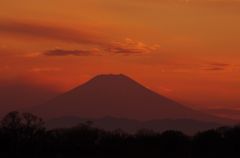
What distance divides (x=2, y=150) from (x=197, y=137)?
17686 mm

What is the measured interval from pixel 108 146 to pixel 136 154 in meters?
4.59

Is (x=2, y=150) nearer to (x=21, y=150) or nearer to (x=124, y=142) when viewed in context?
(x=21, y=150)

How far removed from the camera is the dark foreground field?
68938 millimetres

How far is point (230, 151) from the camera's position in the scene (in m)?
70.6

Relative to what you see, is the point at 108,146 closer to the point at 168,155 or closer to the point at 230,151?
the point at 168,155

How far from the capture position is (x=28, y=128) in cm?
7488

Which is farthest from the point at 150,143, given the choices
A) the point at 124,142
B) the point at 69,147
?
the point at 69,147

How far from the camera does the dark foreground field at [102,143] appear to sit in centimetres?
6894

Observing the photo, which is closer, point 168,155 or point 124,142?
point 168,155

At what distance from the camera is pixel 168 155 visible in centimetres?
7006

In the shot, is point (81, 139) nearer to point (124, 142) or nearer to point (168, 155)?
point (124, 142)

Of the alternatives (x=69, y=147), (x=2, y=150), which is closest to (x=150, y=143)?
(x=69, y=147)

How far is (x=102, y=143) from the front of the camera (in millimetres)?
74000

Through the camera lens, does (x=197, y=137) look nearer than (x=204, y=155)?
No
